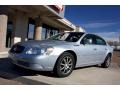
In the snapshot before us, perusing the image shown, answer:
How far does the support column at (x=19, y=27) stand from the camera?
15023 millimetres

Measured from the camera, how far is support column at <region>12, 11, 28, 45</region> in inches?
591

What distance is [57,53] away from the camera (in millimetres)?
5793

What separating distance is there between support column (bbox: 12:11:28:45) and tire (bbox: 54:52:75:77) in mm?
9406

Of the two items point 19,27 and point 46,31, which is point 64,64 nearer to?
point 19,27

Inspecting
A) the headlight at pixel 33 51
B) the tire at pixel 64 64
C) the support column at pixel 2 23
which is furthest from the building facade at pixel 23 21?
the headlight at pixel 33 51

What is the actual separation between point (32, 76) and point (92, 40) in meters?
2.66

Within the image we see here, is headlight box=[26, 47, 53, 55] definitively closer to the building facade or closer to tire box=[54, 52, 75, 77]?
tire box=[54, 52, 75, 77]

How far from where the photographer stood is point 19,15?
15.2 meters

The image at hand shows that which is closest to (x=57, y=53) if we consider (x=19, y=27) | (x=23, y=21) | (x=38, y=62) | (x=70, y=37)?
(x=38, y=62)

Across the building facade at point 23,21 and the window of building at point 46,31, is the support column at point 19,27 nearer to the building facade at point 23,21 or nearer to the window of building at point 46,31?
the building facade at point 23,21

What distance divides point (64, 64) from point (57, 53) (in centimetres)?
46

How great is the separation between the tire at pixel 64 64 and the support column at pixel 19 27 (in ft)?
30.9

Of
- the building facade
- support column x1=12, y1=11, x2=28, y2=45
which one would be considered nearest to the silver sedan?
the building facade
